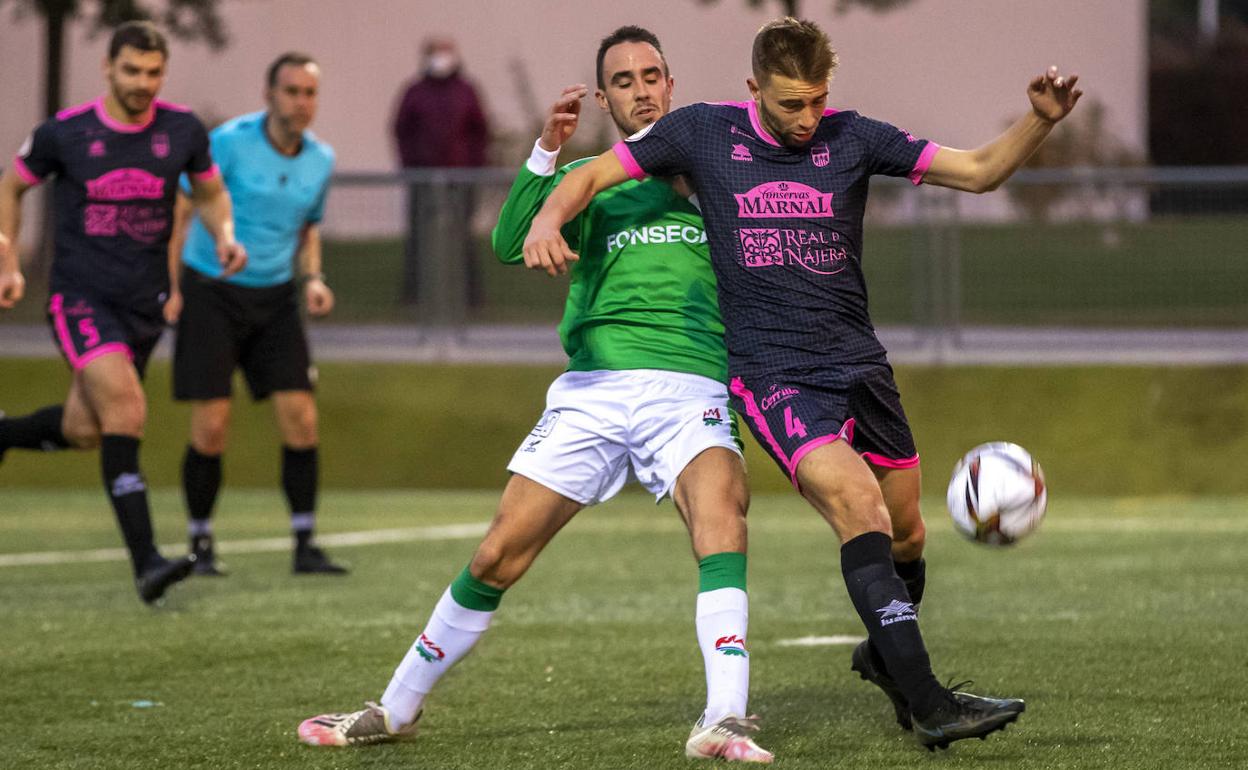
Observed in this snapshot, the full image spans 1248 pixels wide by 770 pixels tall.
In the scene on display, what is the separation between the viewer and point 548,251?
5.18 m

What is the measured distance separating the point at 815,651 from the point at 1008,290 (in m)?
6.12

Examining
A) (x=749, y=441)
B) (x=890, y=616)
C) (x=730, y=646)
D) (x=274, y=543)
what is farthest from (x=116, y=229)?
(x=749, y=441)

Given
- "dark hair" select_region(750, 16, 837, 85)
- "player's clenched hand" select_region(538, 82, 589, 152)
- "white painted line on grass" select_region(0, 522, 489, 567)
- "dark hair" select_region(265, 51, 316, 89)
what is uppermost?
"dark hair" select_region(265, 51, 316, 89)

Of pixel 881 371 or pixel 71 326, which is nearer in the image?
pixel 881 371

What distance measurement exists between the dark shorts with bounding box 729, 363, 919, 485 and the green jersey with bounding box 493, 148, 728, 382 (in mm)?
234

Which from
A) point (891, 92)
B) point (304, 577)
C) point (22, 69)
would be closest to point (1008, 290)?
point (304, 577)

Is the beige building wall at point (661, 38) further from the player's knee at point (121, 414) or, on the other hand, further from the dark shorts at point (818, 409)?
the dark shorts at point (818, 409)

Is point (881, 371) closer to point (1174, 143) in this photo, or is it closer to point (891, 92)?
point (891, 92)

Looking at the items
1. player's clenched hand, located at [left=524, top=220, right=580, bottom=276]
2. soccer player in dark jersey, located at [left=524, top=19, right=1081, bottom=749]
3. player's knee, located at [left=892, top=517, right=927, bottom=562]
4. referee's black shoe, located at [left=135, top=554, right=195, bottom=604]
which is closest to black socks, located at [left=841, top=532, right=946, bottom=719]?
soccer player in dark jersey, located at [left=524, top=19, right=1081, bottom=749]

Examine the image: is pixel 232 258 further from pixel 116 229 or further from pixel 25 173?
pixel 25 173

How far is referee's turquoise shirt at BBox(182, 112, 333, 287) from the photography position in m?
9.73

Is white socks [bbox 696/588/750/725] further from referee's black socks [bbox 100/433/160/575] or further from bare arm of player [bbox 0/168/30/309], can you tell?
bare arm of player [bbox 0/168/30/309]

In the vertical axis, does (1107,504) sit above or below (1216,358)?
below

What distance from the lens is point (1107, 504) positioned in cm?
1238
